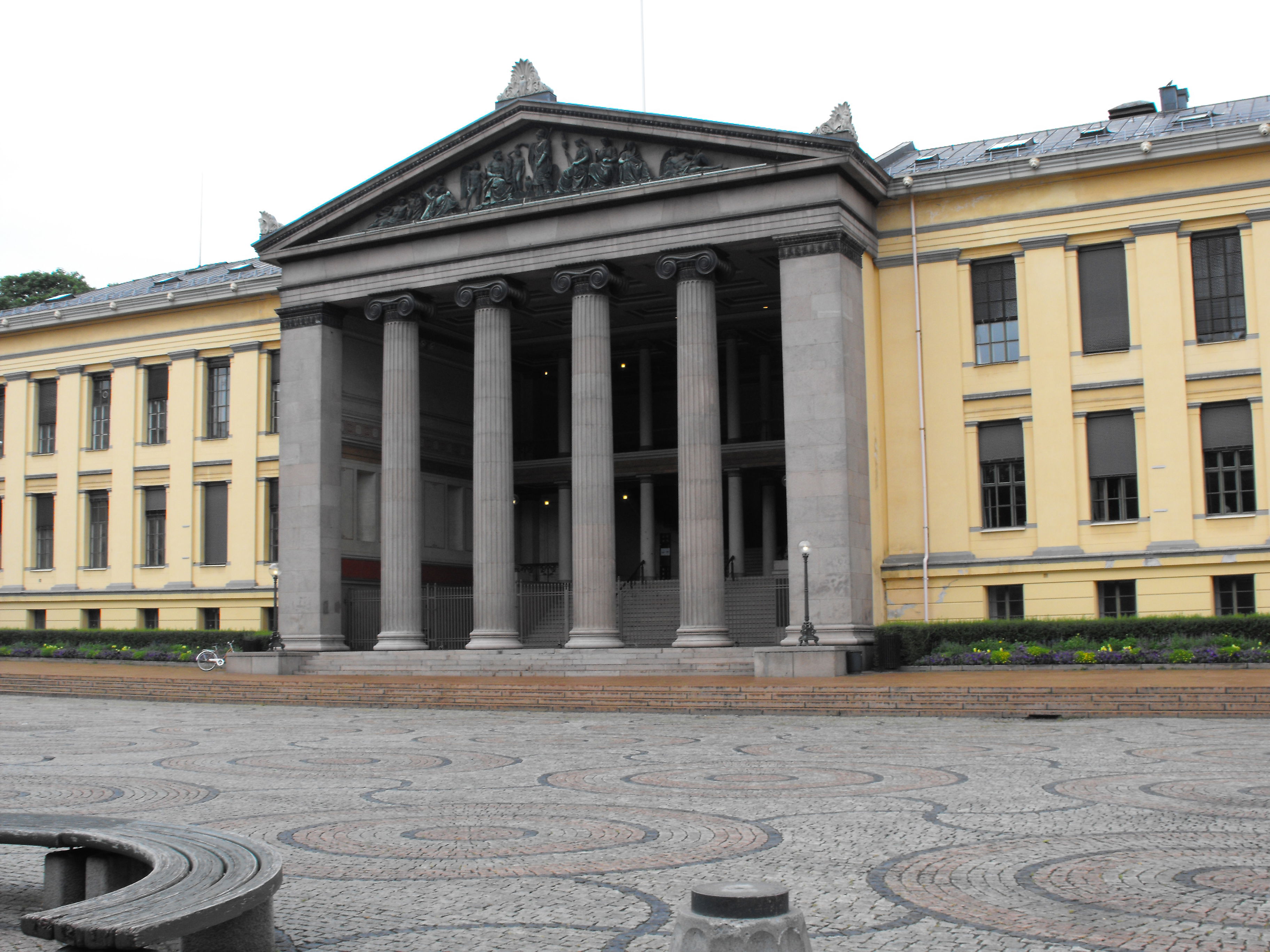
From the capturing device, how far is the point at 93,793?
1336 centimetres

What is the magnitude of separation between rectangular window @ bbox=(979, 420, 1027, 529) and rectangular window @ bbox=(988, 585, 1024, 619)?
1716 millimetres

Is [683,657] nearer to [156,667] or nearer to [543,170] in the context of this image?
[543,170]

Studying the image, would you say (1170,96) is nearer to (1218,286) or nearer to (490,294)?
(1218,286)

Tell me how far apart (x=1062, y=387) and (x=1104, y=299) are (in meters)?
2.65

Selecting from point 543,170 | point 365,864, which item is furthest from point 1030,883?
point 543,170

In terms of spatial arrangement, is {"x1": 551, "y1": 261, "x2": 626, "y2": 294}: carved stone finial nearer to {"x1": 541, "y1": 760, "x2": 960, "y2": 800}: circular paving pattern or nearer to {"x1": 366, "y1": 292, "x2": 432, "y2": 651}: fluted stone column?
{"x1": 366, "y1": 292, "x2": 432, "y2": 651}: fluted stone column

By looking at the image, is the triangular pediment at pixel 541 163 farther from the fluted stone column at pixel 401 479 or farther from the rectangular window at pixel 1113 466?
the rectangular window at pixel 1113 466

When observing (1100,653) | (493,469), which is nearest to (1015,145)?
(1100,653)

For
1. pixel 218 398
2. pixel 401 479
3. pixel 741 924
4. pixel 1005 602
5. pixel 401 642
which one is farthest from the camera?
pixel 218 398

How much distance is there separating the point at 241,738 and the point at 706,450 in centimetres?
1790

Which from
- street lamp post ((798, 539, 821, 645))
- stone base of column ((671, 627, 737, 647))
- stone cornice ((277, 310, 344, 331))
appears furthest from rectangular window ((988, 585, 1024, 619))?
stone cornice ((277, 310, 344, 331))

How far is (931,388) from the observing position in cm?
3756

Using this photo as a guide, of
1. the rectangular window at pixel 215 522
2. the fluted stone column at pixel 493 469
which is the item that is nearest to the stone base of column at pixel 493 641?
the fluted stone column at pixel 493 469

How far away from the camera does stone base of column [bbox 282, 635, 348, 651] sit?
134 feet
